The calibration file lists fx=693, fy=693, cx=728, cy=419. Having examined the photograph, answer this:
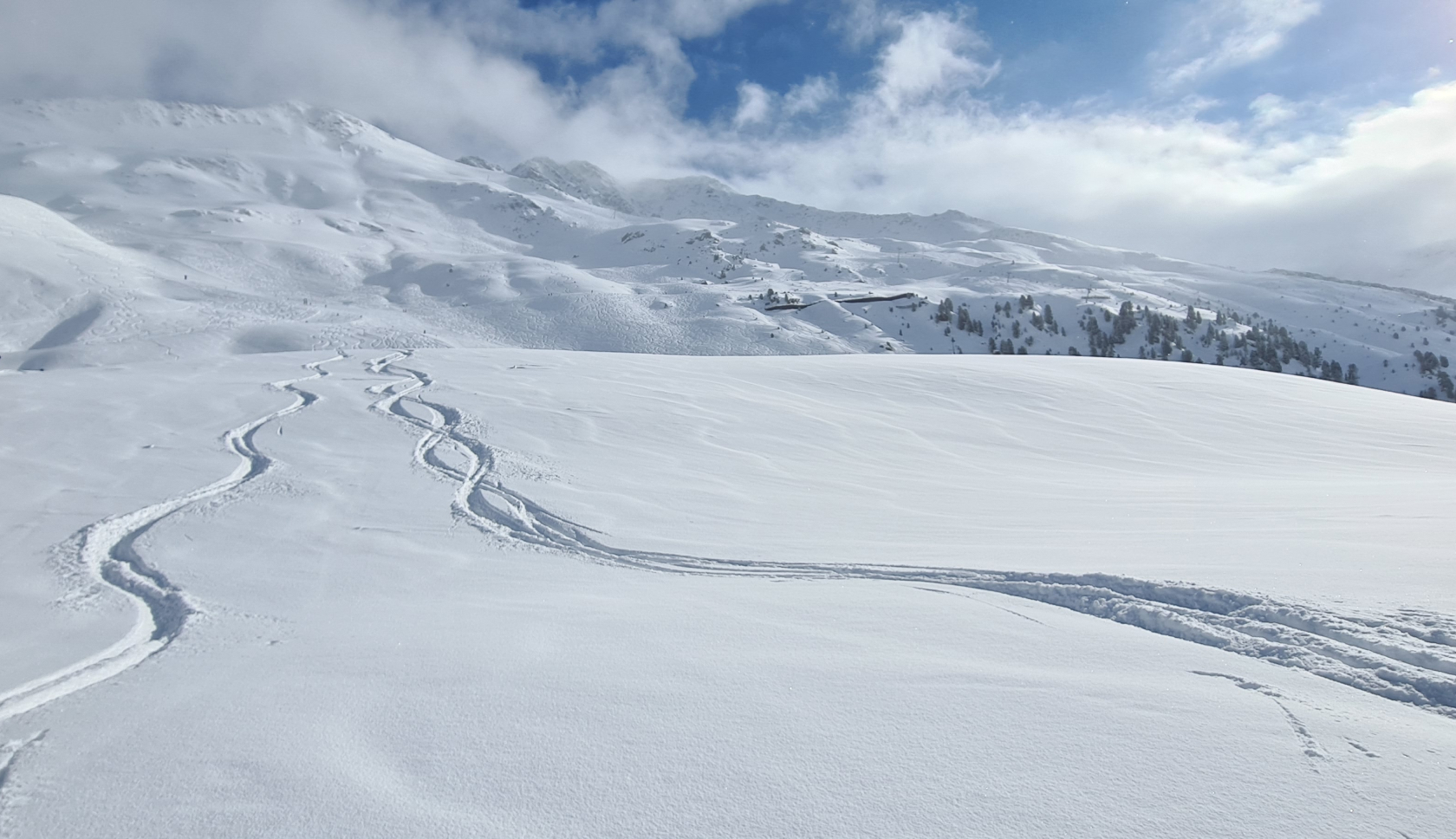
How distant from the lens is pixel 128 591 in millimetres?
4562

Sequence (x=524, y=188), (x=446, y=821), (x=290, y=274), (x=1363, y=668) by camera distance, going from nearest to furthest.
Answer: (x=446, y=821)
(x=1363, y=668)
(x=290, y=274)
(x=524, y=188)

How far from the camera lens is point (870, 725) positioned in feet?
8.91

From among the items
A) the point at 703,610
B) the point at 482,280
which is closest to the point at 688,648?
the point at 703,610

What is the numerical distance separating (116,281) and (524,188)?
414ft

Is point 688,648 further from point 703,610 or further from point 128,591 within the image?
point 128,591

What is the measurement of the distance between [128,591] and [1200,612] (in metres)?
6.63

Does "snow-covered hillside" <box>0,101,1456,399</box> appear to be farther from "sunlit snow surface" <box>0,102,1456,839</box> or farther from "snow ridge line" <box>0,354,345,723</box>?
"snow ridge line" <box>0,354,345,723</box>

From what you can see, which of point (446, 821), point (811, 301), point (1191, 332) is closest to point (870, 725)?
point (446, 821)

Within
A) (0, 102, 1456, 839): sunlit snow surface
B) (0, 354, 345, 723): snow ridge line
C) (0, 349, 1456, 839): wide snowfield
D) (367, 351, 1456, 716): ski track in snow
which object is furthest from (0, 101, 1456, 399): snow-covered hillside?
(367, 351, 1456, 716): ski track in snow

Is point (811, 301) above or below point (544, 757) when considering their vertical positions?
above

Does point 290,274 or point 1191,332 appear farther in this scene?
point 1191,332

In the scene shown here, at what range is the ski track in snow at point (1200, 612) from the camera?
301 cm

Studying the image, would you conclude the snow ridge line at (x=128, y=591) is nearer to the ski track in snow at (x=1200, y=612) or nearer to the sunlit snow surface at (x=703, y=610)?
the sunlit snow surface at (x=703, y=610)

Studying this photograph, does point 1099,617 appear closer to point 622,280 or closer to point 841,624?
point 841,624
